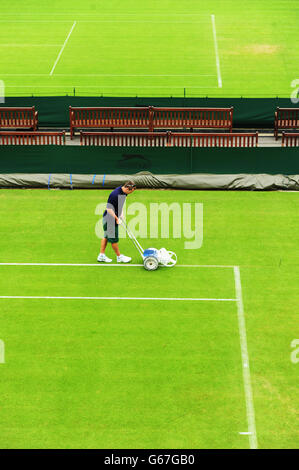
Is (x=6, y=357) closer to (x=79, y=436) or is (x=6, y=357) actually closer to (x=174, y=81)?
(x=79, y=436)

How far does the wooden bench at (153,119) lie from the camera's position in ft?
90.9

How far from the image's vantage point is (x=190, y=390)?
12953 millimetres

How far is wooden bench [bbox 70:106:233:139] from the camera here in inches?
1091

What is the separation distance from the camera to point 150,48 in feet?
130

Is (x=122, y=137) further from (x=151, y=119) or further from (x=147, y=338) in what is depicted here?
(x=147, y=338)

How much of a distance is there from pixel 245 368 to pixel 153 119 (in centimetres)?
1606

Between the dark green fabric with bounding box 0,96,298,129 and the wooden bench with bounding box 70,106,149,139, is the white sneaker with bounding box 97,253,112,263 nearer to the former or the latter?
the wooden bench with bounding box 70,106,149,139

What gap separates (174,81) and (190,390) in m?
24.4

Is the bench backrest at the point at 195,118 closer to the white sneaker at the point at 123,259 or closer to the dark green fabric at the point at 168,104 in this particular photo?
the dark green fabric at the point at 168,104

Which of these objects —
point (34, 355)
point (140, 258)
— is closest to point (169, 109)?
point (140, 258)

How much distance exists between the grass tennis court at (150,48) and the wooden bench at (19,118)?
5654 millimetres

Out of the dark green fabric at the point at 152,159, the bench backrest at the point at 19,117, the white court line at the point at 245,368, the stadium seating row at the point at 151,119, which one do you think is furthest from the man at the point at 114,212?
the bench backrest at the point at 19,117

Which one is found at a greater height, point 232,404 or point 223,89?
point 223,89

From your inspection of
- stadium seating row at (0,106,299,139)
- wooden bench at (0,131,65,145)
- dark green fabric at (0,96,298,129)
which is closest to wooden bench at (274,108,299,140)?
stadium seating row at (0,106,299,139)
